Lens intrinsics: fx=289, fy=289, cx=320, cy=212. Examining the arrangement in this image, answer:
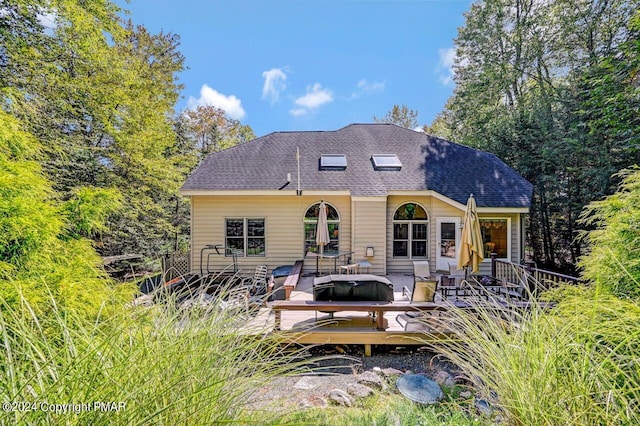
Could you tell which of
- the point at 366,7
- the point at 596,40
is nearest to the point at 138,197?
the point at 366,7

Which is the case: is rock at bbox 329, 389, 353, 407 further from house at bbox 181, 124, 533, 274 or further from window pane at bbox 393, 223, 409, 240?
window pane at bbox 393, 223, 409, 240

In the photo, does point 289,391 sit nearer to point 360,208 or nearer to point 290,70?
point 360,208

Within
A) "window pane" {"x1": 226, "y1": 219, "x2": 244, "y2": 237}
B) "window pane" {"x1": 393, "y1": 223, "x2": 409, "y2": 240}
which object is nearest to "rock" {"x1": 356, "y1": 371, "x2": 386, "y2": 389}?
"window pane" {"x1": 393, "y1": 223, "x2": 409, "y2": 240}

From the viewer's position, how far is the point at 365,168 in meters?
11.9

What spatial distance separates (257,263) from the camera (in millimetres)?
10945

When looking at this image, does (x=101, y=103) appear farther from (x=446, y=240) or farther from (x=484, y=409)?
(x=484, y=409)

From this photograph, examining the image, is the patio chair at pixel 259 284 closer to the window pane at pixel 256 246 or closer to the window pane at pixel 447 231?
the window pane at pixel 256 246

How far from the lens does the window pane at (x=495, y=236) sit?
10586mm

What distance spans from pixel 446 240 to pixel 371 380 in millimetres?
7374

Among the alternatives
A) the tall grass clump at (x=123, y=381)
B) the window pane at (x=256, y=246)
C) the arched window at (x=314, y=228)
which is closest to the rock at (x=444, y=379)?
the tall grass clump at (x=123, y=381)

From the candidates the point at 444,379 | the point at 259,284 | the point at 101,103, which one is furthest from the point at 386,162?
the point at 101,103

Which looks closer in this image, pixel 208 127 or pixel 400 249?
pixel 400 249

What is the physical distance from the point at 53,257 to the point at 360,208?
853cm

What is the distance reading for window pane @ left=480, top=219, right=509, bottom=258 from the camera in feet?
34.7
